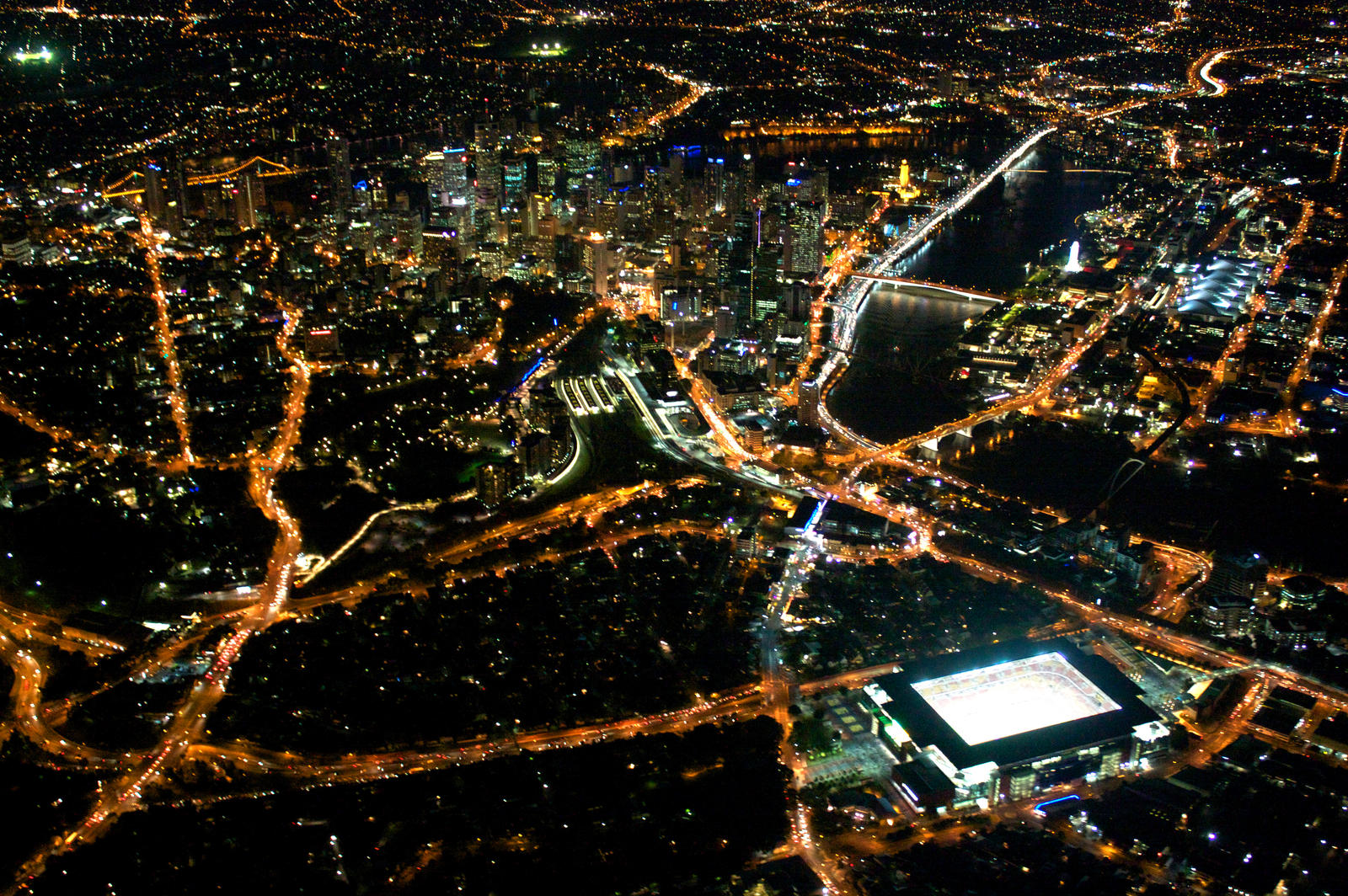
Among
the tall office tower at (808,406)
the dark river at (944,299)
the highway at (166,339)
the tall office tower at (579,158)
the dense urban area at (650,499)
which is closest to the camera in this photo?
the dense urban area at (650,499)

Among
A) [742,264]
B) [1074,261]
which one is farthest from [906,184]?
[742,264]

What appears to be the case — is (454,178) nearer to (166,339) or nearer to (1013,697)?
(166,339)

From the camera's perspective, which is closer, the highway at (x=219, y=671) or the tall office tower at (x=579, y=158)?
the highway at (x=219, y=671)

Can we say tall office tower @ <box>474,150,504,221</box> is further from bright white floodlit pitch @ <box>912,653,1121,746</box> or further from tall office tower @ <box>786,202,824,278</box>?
bright white floodlit pitch @ <box>912,653,1121,746</box>

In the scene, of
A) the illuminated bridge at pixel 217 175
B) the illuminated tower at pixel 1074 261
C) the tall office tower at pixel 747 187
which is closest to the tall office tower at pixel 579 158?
the tall office tower at pixel 747 187

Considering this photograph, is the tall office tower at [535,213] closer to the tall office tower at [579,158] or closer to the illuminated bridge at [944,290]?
the tall office tower at [579,158]

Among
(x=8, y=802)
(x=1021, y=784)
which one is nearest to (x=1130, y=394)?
(x=1021, y=784)

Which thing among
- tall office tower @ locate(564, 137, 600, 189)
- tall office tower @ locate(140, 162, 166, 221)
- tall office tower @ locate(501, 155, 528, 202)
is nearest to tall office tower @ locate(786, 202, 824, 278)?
tall office tower @ locate(564, 137, 600, 189)
